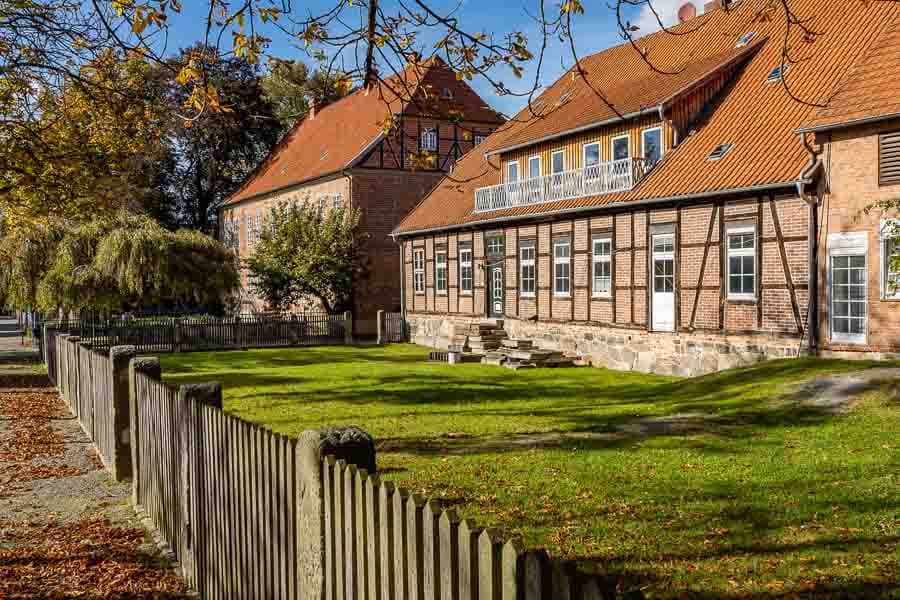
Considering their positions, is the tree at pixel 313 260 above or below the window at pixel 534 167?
below

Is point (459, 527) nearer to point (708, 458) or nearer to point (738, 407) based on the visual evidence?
point (708, 458)

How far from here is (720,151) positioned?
800 inches

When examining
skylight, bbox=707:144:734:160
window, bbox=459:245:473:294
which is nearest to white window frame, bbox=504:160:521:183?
window, bbox=459:245:473:294

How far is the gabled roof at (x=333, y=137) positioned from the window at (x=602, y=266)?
12.6 meters

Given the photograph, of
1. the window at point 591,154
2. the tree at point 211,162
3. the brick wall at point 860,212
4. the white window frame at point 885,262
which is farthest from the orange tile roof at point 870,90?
the tree at point 211,162

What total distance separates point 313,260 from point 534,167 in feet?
40.5

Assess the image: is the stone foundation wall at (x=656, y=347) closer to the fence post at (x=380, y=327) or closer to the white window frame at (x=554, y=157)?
the white window frame at (x=554, y=157)

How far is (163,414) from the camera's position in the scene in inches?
263

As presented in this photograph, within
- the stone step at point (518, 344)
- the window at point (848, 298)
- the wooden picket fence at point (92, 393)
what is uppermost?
the window at point (848, 298)

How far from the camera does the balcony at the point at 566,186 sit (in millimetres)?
22250

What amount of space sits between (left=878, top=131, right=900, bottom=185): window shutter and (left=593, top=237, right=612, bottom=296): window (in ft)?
25.9

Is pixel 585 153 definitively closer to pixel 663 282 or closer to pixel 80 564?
pixel 663 282

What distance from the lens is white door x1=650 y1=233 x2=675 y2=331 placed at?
20781 mm

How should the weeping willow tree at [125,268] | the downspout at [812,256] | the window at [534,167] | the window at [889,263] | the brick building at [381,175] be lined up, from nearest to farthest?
the window at [889,263]
the downspout at [812,256]
the window at [534,167]
the weeping willow tree at [125,268]
the brick building at [381,175]
